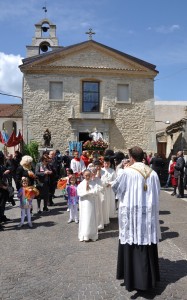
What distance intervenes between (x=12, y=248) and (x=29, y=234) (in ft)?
3.53

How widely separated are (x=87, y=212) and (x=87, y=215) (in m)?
0.07

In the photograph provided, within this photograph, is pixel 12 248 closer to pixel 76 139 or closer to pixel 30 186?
pixel 30 186

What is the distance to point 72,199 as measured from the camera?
29.9 feet

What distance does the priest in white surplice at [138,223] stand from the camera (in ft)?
15.5

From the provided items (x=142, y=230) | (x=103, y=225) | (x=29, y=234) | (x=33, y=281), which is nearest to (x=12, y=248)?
(x=29, y=234)

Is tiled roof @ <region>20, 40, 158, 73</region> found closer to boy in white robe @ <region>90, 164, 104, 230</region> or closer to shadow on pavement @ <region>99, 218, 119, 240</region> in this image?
boy in white robe @ <region>90, 164, 104, 230</region>

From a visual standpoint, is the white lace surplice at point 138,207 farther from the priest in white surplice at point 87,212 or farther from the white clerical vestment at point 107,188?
the white clerical vestment at point 107,188

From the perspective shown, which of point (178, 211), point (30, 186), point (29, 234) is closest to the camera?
point (29, 234)

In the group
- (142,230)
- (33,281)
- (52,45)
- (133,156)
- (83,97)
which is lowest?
(33,281)

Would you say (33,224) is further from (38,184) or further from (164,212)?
(164,212)

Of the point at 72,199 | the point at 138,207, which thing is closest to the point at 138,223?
the point at 138,207

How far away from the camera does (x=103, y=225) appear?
27.5 feet

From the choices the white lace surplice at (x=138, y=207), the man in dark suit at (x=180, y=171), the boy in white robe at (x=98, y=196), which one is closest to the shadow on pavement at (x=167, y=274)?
the white lace surplice at (x=138, y=207)

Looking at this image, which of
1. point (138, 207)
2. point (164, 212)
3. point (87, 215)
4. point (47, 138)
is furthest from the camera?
Result: point (47, 138)
